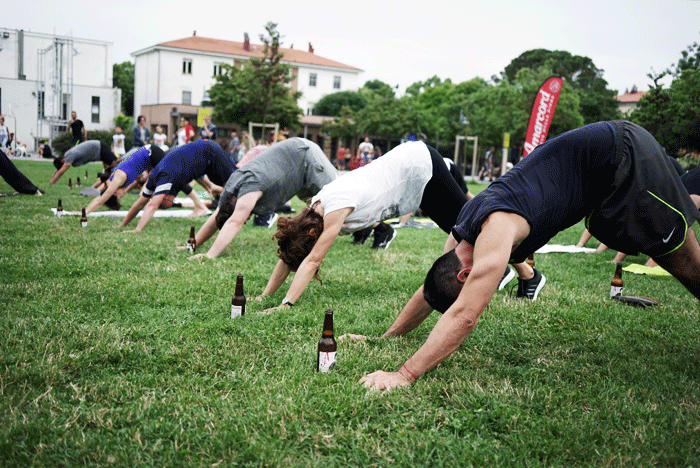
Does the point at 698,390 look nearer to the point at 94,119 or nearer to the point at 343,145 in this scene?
the point at 343,145

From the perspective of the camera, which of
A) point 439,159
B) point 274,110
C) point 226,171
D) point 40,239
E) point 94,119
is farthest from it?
point 94,119

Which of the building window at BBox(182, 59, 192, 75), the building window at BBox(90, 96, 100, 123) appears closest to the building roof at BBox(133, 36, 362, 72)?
the building window at BBox(182, 59, 192, 75)

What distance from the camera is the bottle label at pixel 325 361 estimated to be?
3775 millimetres

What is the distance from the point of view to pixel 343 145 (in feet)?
229

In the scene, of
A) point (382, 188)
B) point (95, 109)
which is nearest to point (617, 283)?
point (382, 188)

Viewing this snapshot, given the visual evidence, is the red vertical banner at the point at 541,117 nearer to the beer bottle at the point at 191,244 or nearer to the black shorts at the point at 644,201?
the beer bottle at the point at 191,244

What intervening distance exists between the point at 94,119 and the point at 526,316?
7130 centimetres

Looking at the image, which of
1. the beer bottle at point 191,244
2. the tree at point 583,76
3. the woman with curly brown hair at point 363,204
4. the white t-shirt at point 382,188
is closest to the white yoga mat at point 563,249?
the woman with curly brown hair at point 363,204

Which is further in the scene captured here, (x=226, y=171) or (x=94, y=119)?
(x=94, y=119)

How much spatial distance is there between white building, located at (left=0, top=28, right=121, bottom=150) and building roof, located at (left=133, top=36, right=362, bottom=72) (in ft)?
31.8

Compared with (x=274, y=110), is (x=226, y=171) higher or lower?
lower

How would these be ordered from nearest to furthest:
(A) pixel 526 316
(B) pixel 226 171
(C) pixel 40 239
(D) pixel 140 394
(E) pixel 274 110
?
(D) pixel 140 394
(A) pixel 526 316
(C) pixel 40 239
(B) pixel 226 171
(E) pixel 274 110

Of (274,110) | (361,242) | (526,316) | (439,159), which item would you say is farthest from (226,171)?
(274,110)

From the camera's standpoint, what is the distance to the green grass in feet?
9.23
